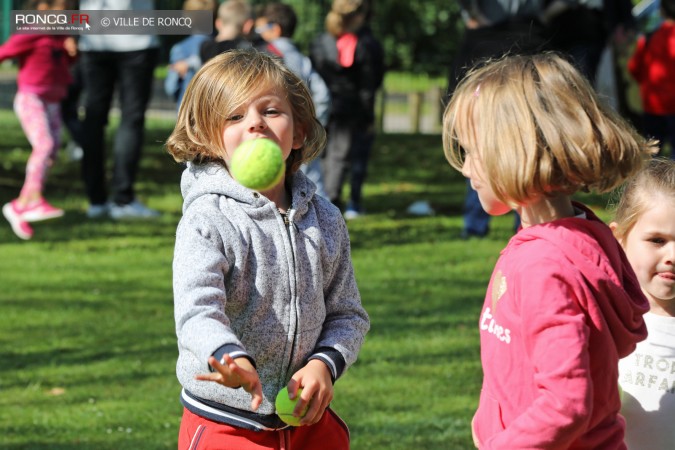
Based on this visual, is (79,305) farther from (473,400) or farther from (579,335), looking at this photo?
(579,335)

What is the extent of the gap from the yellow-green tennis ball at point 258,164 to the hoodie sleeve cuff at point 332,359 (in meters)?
0.48

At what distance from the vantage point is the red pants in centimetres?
276

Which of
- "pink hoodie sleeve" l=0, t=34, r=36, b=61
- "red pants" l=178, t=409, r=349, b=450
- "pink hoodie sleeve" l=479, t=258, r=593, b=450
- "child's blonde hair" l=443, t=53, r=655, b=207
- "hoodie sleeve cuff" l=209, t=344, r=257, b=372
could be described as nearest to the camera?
"pink hoodie sleeve" l=479, t=258, r=593, b=450

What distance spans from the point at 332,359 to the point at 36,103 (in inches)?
275

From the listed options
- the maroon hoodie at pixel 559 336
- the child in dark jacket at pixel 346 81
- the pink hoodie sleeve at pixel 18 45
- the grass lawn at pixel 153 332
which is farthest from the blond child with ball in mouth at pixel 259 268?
the child in dark jacket at pixel 346 81

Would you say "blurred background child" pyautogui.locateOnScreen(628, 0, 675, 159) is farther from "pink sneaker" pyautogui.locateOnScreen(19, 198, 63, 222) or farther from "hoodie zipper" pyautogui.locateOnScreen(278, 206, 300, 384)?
"hoodie zipper" pyautogui.locateOnScreen(278, 206, 300, 384)

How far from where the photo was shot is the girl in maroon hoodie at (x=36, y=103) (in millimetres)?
9078

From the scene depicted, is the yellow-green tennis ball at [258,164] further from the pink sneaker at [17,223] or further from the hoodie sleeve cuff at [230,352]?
the pink sneaker at [17,223]

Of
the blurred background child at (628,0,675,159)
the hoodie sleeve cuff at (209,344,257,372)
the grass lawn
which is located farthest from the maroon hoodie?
the blurred background child at (628,0,675,159)

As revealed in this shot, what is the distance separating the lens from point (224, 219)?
107 inches

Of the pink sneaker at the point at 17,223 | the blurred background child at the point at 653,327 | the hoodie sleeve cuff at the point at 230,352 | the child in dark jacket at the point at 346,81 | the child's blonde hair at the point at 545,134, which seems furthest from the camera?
the child in dark jacket at the point at 346,81

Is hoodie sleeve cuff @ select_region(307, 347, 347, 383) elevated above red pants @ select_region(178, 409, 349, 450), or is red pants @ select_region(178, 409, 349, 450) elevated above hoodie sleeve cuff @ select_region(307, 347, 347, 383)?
hoodie sleeve cuff @ select_region(307, 347, 347, 383)

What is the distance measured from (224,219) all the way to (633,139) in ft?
3.41

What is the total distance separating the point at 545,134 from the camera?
7.48ft
